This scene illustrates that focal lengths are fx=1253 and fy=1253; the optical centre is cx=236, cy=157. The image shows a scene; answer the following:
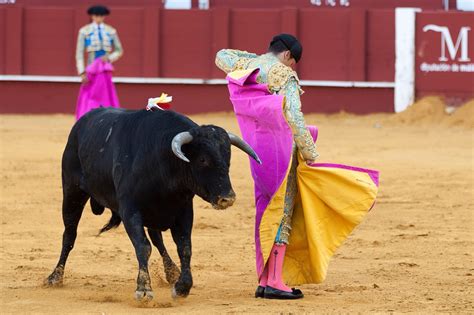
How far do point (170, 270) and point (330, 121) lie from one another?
27.7ft

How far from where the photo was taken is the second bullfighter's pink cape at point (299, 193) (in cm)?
494

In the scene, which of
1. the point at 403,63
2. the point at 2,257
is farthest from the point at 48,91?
the point at 2,257

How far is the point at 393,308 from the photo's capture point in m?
4.76

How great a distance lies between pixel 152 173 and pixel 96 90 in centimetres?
476

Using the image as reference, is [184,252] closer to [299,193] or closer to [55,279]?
[299,193]

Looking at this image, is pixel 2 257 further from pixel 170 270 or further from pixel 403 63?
pixel 403 63

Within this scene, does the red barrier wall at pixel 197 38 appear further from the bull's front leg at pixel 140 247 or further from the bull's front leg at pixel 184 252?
the bull's front leg at pixel 140 247

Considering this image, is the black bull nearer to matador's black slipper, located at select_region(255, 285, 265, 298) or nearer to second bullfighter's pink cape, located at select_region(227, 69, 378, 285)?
second bullfighter's pink cape, located at select_region(227, 69, 378, 285)

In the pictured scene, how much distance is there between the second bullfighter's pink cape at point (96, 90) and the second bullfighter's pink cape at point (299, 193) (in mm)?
A: 4564

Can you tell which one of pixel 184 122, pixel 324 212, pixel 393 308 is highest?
pixel 184 122

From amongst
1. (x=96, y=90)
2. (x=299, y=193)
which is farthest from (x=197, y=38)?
(x=299, y=193)

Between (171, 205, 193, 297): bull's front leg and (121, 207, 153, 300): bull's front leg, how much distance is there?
148 millimetres


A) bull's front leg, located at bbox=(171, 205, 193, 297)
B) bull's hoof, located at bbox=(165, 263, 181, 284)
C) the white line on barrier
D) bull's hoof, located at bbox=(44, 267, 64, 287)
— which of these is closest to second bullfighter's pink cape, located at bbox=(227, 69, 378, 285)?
bull's front leg, located at bbox=(171, 205, 193, 297)

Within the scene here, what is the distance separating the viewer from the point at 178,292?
4.92 meters
